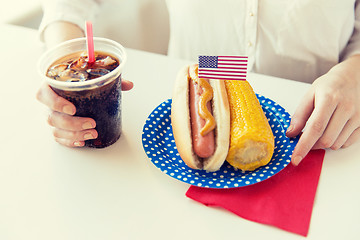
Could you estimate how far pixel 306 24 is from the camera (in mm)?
1438

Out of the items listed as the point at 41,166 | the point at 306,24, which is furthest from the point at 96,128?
the point at 306,24

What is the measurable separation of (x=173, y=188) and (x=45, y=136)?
49 centimetres

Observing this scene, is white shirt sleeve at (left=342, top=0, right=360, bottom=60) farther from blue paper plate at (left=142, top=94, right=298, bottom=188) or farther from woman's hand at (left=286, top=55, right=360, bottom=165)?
blue paper plate at (left=142, top=94, right=298, bottom=188)

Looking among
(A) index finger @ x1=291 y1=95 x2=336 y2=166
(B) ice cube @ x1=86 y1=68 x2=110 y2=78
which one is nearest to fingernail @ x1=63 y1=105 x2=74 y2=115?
(B) ice cube @ x1=86 y1=68 x2=110 y2=78

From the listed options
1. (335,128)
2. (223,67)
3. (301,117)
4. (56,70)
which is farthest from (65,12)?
(335,128)

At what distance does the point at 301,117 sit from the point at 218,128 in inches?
11.0

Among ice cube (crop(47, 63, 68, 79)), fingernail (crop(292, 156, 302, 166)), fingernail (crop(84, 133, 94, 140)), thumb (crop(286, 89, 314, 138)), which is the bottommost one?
fingernail (crop(84, 133, 94, 140))

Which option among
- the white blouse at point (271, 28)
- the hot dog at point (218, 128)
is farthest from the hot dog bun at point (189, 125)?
the white blouse at point (271, 28)

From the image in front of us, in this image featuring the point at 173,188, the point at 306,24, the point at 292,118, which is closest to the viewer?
the point at 173,188

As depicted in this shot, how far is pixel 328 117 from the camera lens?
1.06 meters

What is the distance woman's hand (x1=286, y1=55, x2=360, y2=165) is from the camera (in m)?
1.04

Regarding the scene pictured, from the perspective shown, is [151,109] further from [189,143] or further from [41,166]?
[41,166]

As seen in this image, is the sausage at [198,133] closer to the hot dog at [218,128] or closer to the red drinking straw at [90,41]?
the hot dog at [218,128]

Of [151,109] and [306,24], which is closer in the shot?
[151,109]
